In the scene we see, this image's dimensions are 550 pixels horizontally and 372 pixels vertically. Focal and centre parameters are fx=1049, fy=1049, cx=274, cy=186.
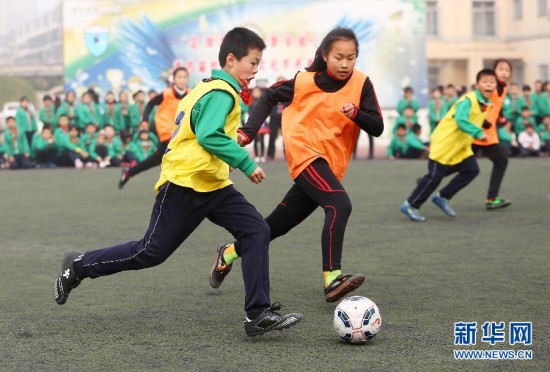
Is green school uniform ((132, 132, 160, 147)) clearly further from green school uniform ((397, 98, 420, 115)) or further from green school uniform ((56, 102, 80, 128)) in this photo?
green school uniform ((397, 98, 420, 115))

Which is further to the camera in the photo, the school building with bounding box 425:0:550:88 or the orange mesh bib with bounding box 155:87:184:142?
the school building with bounding box 425:0:550:88

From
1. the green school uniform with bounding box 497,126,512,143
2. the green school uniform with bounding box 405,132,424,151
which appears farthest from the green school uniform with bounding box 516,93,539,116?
the green school uniform with bounding box 405,132,424,151

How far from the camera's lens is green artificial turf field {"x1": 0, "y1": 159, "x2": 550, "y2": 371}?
4621mm

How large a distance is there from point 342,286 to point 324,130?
1.04 metres

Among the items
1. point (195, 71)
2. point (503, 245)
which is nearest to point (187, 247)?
point (503, 245)

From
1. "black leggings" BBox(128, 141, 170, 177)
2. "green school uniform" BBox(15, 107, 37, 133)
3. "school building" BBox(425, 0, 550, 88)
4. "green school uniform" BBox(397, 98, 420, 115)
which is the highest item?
"school building" BBox(425, 0, 550, 88)

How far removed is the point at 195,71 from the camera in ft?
77.0

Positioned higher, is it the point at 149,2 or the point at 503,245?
the point at 149,2

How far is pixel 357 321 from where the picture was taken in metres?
4.79

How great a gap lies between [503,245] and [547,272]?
1379 mm

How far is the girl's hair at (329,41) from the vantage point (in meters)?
5.91

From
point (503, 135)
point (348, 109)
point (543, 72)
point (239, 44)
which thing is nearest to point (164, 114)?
point (348, 109)

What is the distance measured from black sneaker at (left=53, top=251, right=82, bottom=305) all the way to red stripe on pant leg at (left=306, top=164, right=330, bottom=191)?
4.73 feet

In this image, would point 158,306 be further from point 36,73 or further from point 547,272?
point 36,73
